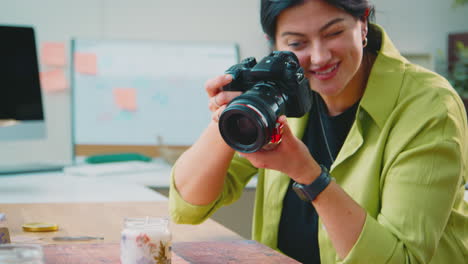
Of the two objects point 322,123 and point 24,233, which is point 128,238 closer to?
point 24,233

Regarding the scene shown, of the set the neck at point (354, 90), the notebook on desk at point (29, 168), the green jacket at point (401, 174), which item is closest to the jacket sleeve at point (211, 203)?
the green jacket at point (401, 174)

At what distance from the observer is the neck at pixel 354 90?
125 centimetres

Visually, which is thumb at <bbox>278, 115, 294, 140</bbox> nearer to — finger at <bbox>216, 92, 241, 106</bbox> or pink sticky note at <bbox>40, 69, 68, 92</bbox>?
finger at <bbox>216, 92, 241, 106</bbox>

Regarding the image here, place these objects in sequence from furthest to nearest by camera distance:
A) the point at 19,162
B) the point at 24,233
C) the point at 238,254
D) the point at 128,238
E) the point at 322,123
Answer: the point at 19,162
the point at 322,123
the point at 24,233
the point at 238,254
the point at 128,238

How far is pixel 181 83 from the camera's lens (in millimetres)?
2467

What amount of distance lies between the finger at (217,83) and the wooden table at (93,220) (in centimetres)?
30

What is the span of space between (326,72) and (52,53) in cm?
153

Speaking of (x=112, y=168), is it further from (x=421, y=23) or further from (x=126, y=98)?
(x=421, y=23)

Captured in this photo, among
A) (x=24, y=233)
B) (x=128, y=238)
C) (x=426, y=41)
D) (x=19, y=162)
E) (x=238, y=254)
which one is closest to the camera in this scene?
(x=128, y=238)

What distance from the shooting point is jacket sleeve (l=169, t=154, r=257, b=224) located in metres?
1.25

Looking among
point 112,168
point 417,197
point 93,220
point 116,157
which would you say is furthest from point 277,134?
point 116,157

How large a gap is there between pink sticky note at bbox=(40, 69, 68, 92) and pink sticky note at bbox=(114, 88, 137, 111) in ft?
0.68

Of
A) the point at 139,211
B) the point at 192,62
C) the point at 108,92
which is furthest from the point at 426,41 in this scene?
the point at 139,211

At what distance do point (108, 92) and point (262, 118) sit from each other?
168 cm
